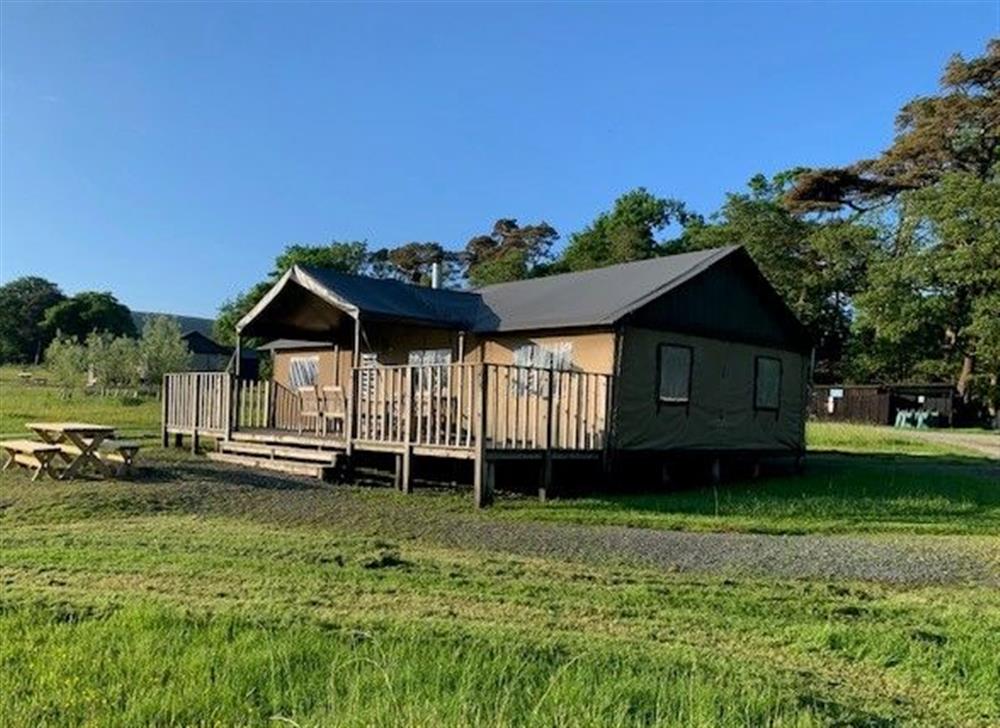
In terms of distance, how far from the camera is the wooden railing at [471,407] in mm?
12461

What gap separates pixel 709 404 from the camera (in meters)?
16.1

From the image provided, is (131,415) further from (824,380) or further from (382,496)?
(824,380)

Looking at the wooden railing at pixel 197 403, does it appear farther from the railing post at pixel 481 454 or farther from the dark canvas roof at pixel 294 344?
the railing post at pixel 481 454

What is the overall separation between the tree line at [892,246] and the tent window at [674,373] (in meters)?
23.5

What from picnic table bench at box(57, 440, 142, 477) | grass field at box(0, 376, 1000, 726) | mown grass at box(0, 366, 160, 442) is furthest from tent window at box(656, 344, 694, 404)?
mown grass at box(0, 366, 160, 442)

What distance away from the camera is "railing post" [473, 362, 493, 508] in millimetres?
11609

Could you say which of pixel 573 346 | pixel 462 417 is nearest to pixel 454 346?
pixel 573 346

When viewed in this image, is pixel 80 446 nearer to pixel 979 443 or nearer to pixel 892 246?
pixel 979 443

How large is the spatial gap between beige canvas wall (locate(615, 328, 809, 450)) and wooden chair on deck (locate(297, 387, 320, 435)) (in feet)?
21.2

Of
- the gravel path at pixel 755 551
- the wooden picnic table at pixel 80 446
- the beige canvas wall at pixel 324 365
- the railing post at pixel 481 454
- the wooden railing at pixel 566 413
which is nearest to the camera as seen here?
the gravel path at pixel 755 551

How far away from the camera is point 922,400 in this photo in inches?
1642

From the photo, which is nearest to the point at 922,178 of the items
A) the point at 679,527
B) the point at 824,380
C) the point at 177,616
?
the point at 824,380

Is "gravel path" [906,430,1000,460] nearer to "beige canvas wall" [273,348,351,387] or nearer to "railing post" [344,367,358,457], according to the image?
"beige canvas wall" [273,348,351,387]

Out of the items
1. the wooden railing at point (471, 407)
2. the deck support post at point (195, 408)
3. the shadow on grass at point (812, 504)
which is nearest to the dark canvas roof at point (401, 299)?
the wooden railing at point (471, 407)
